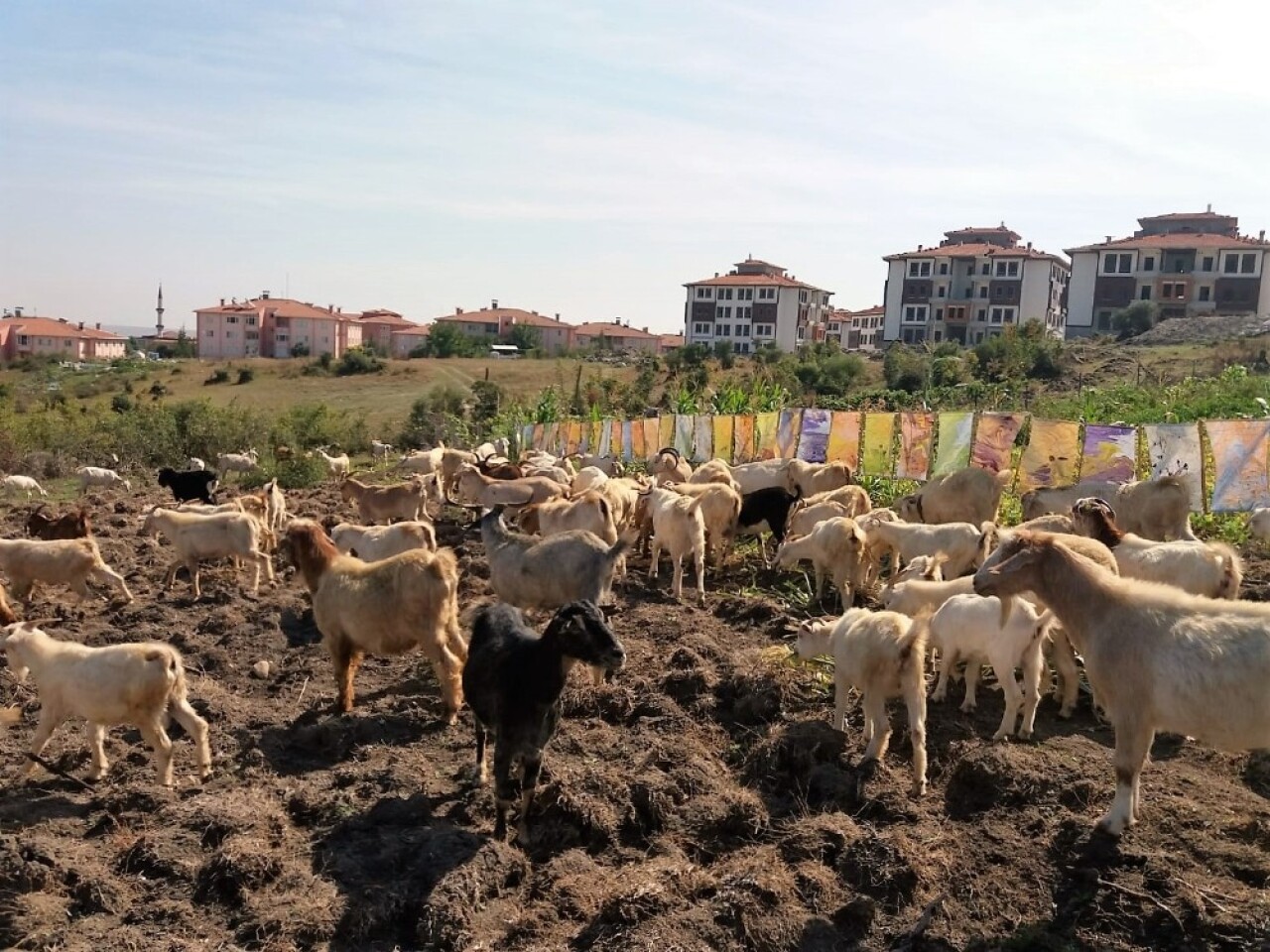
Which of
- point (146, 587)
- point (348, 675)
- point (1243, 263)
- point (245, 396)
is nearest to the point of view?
point (348, 675)

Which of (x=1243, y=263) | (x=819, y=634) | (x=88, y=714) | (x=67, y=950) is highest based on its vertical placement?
(x=1243, y=263)

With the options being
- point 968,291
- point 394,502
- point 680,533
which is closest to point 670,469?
point 394,502

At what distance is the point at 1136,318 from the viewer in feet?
227

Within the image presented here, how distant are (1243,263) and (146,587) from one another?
81531 mm

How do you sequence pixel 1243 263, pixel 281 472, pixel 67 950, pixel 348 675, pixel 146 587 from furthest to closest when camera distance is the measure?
pixel 1243 263, pixel 281 472, pixel 146 587, pixel 348 675, pixel 67 950

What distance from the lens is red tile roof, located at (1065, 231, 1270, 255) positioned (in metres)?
74.9

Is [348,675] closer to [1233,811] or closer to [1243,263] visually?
[1233,811]

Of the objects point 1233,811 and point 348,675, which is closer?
point 1233,811

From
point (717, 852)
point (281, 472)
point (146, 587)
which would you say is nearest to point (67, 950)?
point (717, 852)

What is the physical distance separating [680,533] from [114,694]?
6733 millimetres

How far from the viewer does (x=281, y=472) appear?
23906mm

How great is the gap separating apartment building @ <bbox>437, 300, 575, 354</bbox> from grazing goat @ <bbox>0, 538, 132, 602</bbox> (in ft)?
297

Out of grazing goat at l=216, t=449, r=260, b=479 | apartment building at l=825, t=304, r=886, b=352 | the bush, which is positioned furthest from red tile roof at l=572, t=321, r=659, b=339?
grazing goat at l=216, t=449, r=260, b=479

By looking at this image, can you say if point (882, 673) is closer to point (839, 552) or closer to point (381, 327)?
point (839, 552)
